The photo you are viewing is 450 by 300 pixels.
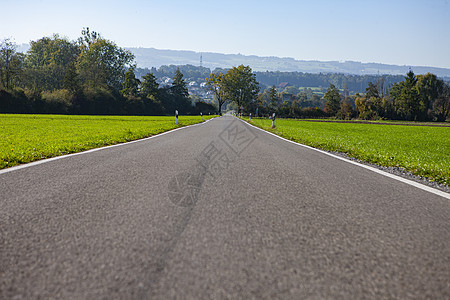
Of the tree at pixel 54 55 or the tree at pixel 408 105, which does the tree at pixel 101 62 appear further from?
the tree at pixel 408 105

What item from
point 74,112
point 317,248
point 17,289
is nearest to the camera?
point 17,289

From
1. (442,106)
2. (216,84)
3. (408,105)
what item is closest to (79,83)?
(216,84)

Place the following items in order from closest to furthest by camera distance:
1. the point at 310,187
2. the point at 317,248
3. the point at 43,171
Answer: the point at 317,248
the point at 310,187
the point at 43,171

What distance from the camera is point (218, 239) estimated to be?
8.19 ft

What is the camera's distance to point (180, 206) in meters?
3.39

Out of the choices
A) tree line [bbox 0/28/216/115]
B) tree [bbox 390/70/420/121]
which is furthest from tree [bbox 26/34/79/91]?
tree [bbox 390/70/420/121]

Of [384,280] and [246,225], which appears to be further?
[246,225]

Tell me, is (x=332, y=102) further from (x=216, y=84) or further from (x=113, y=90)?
(x=113, y=90)

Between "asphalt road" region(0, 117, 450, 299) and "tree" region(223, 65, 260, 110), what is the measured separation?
84.2 metres

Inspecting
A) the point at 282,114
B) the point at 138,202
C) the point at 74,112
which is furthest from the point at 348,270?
the point at 282,114

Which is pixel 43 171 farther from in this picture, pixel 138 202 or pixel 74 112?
pixel 74 112

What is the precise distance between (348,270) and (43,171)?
5.15 m

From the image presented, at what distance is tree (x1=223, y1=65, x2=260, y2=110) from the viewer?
8706 cm

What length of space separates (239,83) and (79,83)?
4154 cm
